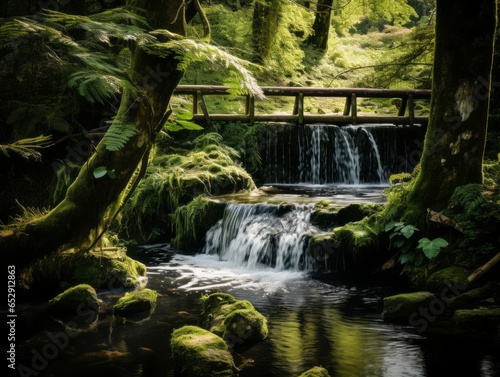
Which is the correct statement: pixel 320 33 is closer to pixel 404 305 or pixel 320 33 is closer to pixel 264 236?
pixel 264 236

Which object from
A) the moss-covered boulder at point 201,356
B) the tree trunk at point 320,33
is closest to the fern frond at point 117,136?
the moss-covered boulder at point 201,356

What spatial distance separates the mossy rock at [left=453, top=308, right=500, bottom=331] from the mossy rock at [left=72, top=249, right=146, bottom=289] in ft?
14.3

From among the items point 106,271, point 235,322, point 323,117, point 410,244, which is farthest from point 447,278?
point 323,117

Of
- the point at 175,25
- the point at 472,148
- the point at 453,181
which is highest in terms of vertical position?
the point at 175,25

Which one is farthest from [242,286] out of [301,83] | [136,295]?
[301,83]

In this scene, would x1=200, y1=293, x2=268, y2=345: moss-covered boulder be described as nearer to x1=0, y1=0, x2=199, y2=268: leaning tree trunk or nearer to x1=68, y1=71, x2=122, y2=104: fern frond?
x1=0, y1=0, x2=199, y2=268: leaning tree trunk

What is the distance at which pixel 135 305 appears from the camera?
6.83 metres

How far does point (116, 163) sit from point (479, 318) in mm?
4619

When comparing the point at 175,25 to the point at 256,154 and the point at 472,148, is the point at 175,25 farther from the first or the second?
the point at 256,154

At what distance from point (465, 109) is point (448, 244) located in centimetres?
194

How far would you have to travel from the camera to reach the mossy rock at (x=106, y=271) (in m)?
7.62

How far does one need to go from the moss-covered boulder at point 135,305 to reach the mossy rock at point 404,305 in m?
2.88

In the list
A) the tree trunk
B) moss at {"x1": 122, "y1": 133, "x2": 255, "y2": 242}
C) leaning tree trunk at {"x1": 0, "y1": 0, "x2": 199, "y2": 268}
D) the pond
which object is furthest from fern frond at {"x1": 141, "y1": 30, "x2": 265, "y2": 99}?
the tree trunk

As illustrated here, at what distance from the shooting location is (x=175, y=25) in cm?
687
